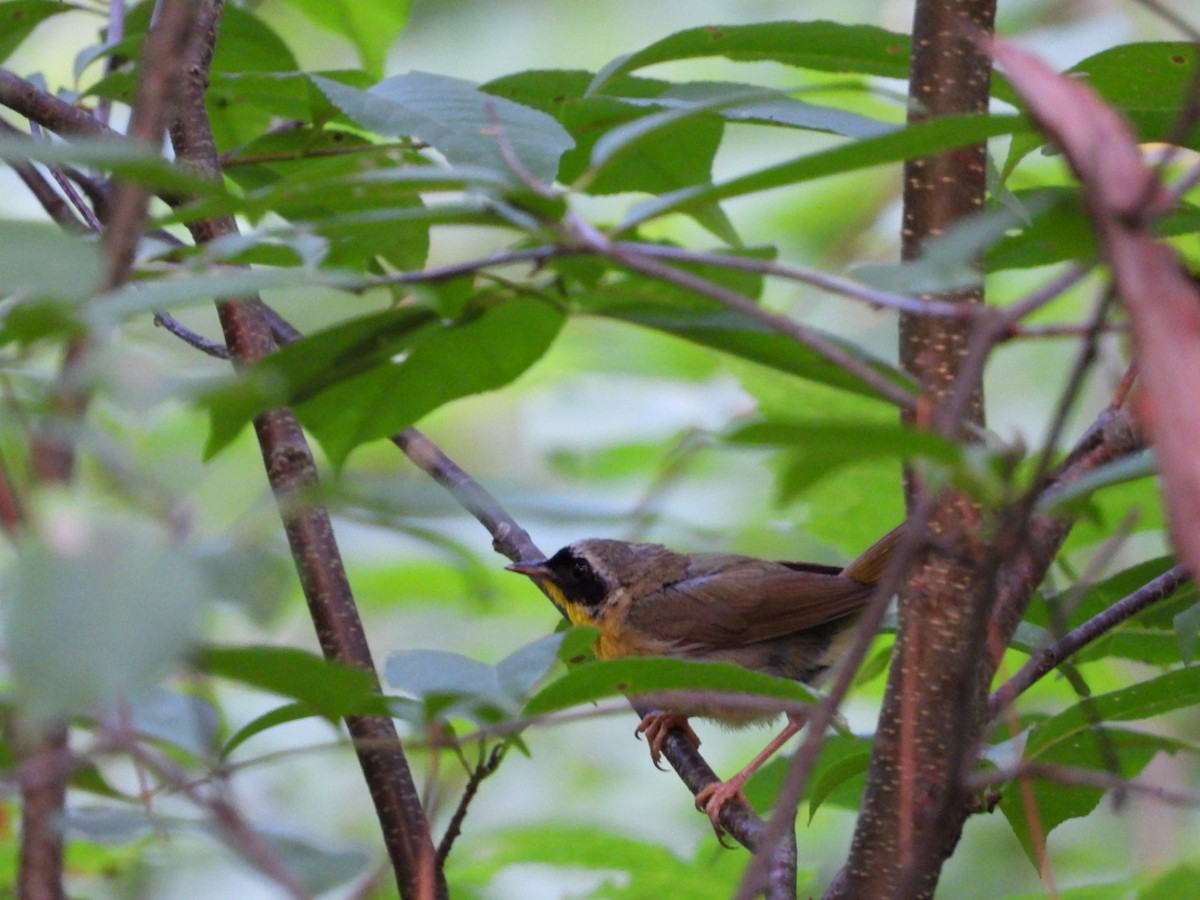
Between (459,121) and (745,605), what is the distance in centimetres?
320

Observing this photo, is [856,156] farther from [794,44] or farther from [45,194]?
[45,194]

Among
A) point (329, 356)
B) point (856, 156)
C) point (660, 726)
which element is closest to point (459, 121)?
point (329, 356)

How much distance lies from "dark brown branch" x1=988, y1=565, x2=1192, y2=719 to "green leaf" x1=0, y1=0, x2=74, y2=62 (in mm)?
1877

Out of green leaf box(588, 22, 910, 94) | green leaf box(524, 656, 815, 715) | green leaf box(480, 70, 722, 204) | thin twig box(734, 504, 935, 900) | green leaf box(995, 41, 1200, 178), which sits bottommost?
thin twig box(734, 504, 935, 900)

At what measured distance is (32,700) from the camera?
2.33ft

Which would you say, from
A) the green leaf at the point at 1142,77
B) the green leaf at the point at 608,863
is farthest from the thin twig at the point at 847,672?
the green leaf at the point at 608,863

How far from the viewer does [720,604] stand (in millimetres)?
4488

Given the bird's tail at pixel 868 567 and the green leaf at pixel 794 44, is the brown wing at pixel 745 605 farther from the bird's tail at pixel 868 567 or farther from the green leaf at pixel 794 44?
the green leaf at pixel 794 44

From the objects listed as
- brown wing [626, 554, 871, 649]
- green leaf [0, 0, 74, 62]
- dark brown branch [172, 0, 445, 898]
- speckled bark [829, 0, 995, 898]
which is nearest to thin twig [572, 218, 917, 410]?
speckled bark [829, 0, 995, 898]

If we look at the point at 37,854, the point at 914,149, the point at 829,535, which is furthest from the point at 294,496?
the point at 829,535

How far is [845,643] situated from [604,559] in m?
0.91

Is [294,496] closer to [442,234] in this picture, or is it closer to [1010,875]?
[1010,875]

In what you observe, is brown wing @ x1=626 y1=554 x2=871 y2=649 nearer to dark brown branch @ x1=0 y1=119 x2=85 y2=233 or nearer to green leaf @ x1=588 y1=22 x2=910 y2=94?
green leaf @ x1=588 y1=22 x2=910 y2=94

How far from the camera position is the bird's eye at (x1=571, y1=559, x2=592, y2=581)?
15.1 ft
